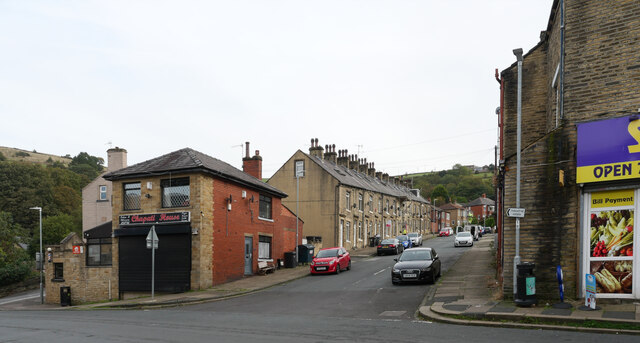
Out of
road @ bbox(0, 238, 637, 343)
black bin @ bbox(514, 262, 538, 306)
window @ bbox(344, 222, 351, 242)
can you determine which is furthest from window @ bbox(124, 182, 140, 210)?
window @ bbox(344, 222, 351, 242)

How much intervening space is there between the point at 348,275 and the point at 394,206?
1488 inches

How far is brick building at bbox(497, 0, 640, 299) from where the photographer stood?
38.8 ft

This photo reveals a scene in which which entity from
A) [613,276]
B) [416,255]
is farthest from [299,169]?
[613,276]

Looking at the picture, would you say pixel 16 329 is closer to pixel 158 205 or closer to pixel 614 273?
pixel 158 205

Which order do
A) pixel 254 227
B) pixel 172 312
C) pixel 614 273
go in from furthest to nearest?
pixel 254 227 → pixel 172 312 → pixel 614 273

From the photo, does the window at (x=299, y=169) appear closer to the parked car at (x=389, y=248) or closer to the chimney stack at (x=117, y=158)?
the parked car at (x=389, y=248)

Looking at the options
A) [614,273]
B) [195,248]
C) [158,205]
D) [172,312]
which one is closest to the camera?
[614,273]

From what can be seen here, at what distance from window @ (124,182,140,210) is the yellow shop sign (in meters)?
20.6

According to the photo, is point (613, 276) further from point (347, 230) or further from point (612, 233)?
point (347, 230)

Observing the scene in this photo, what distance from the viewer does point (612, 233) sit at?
474 inches

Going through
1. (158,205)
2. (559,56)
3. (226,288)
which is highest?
(559,56)

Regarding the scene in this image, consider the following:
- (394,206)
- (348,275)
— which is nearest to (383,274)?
(348,275)

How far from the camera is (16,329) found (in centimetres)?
1288

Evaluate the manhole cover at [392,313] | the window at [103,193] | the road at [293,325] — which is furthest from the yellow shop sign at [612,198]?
the window at [103,193]
